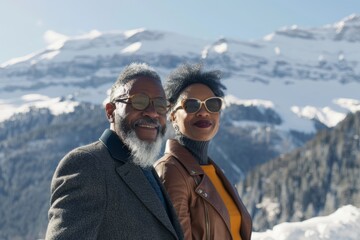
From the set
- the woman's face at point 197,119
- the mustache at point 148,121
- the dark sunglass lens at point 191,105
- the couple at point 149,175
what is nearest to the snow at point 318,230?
the couple at point 149,175

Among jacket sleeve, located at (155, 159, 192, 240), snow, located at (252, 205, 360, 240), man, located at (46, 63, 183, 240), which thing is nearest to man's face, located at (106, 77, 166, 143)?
man, located at (46, 63, 183, 240)

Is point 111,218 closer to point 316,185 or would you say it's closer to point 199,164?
point 199,164

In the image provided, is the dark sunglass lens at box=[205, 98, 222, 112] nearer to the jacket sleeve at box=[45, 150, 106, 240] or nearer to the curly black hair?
the curly black hair

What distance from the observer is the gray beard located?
4.35m

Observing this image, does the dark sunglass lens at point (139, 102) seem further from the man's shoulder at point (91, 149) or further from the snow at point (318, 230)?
the snow at point (318, 230)

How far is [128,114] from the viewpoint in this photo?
450cm

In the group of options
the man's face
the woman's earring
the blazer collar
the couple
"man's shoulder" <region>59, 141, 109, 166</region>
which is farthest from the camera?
the woman's earring

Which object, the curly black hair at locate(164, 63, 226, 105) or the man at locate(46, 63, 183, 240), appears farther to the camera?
the curly black hair at locate(164, 63, 226, 105)

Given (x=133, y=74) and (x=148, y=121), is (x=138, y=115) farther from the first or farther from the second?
(x=133, y=74)

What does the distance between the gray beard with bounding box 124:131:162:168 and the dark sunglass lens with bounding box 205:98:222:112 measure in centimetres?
168

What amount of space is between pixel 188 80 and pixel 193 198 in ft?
4.93

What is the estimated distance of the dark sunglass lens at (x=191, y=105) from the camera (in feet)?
20.0

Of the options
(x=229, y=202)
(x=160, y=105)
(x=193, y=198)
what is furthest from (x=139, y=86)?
(x=229, y=202)

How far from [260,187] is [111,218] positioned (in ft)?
484
